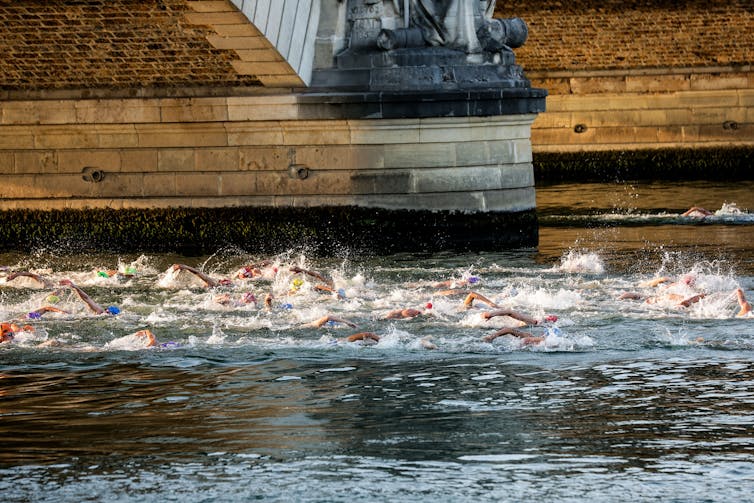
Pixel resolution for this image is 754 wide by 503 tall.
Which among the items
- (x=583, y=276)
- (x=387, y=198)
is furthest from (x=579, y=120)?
(x=583, y=276)

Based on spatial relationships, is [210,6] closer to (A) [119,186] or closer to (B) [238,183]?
(B) [238,183]

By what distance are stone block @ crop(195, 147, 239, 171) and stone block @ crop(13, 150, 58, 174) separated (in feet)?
7.33

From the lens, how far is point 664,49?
40844mm

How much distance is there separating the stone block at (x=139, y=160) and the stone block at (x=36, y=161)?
107 centimetres

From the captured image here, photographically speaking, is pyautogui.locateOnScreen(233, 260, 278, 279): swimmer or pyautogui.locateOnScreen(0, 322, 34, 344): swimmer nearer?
pyautogui.locateOnScreen(0, 322, 34, 344): swimmer

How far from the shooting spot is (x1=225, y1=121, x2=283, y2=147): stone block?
25.3m

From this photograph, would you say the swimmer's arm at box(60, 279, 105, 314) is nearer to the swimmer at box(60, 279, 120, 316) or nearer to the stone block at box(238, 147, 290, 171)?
the swimmer at box(60, 279, 120, 316)

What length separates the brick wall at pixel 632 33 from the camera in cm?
3734

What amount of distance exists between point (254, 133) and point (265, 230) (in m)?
1.42

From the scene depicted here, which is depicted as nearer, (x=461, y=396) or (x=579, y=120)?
(x=461, y=396)

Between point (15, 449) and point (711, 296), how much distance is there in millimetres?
8608

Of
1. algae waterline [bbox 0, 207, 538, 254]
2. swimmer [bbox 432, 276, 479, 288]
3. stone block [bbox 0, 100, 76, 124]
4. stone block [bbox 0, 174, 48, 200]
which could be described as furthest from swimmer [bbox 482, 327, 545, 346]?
stone block [bbox 0, 174, 48, 200]

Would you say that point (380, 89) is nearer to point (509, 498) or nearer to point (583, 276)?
point (583, 276)

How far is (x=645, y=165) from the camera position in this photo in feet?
136
